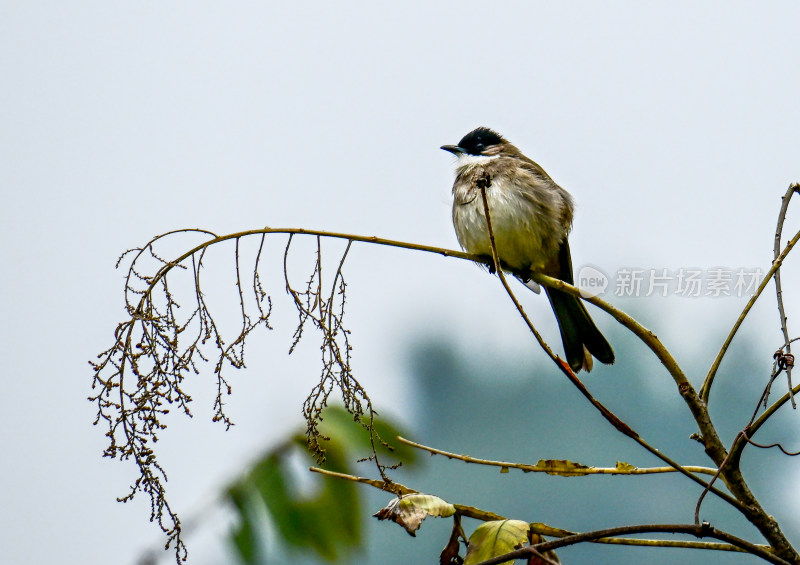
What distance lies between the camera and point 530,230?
412 cm

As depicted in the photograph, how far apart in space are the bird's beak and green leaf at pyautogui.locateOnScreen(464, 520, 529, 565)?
10.9 feet

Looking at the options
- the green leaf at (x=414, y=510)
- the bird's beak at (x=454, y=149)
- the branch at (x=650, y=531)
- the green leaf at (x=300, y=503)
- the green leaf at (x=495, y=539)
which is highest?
the bird's beak at (x=454, y=149)

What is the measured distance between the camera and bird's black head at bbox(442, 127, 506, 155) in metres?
4.96

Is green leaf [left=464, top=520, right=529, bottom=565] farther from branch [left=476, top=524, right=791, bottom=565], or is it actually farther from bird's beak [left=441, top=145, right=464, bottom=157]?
bird's beak [left=441, top=145, right=464, bottom=157]

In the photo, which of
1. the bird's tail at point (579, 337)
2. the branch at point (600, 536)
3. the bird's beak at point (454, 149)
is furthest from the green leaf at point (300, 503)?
the bird's beak at point (454, 149)

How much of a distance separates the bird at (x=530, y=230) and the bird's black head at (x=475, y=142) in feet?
1.45

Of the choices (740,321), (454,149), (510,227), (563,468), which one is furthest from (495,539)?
(454,149)

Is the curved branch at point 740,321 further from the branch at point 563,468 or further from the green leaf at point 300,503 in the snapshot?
the green leaf at point 300,503

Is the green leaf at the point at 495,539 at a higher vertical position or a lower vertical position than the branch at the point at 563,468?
lower

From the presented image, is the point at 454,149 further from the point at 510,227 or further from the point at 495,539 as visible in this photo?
the point at 495,539

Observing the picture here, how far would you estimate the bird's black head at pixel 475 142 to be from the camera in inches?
195

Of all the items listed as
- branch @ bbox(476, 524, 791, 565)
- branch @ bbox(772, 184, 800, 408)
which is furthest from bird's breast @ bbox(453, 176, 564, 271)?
branch @ bbox(476, 524, 791, 565)

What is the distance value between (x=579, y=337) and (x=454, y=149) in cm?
132

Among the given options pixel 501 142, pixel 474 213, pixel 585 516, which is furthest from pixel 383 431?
pixel 585 516
